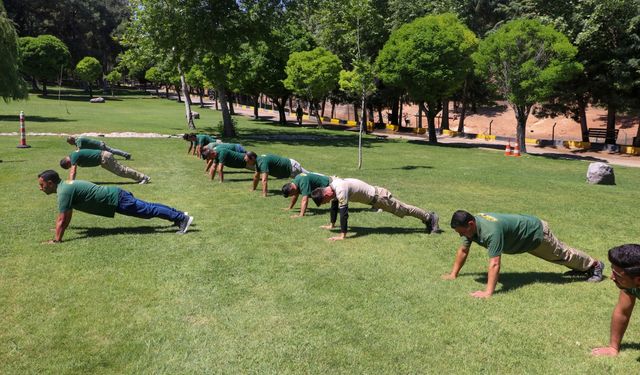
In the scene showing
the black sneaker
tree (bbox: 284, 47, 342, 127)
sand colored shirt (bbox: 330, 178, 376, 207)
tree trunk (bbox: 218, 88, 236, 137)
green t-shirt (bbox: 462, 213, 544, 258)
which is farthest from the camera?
tree (bbox: 284, 47, 342, 127)

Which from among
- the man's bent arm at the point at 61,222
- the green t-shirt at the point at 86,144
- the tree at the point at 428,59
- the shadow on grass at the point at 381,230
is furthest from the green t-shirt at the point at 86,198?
the tree at the point at 428,59

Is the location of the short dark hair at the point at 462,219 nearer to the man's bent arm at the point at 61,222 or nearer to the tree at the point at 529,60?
the man's bent arm at the point at 61,222

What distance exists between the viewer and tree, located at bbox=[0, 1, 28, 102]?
104 feet

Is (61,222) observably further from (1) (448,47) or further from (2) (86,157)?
(1) (448,47)

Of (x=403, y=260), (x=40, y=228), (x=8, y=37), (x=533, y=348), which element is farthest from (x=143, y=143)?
(x=533, y=348)

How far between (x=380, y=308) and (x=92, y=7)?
92.7 m

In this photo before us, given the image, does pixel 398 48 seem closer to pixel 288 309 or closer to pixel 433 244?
pixel 433 244

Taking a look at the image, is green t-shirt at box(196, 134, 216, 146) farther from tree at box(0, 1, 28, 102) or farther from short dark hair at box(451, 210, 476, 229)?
tree at box(0, 1, 28, 102)

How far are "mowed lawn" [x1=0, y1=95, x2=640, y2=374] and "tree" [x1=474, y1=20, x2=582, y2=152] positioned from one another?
17.0m

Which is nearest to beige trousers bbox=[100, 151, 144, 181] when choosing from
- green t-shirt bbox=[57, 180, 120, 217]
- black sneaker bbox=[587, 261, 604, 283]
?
green t-shirt bbox=[57, 180, 120, 217]

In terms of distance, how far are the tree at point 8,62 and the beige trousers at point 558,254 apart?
34.4 m

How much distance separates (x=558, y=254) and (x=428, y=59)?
2582 centimetres

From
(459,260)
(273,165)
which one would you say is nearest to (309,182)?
(273,165)

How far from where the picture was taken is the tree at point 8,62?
31.5m
